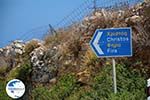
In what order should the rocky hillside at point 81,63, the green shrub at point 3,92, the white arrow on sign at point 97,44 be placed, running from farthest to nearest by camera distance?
the green shrub at point 3,92, the rocky hillside at point 81,63, the white arrow on sign at point 97,44

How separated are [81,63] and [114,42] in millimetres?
5235

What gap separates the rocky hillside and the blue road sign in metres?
1.23

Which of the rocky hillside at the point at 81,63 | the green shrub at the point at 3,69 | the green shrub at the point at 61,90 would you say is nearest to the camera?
the rocky hillside at the point at 81,63

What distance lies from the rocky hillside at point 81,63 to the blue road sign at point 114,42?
1.23 meters

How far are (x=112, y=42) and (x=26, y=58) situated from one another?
9.99 m

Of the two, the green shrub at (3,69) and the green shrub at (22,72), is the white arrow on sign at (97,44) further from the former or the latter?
the green shrub at (3,69)

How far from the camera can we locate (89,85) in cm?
1777

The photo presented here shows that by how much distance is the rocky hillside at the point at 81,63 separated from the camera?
1662 cm

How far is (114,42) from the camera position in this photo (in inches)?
569

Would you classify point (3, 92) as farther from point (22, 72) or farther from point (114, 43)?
point (114, 43)

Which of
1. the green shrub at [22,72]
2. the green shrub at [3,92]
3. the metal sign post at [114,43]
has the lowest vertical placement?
the green shrub at [3,92]

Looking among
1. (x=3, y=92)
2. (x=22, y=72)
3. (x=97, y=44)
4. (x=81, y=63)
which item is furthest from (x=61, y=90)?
(x=3, y=92)

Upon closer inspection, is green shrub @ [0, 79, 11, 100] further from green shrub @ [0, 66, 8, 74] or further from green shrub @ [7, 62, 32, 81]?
green shrub @ [0, 66, 8, 74]

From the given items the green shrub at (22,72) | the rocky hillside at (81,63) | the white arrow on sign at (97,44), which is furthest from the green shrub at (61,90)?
the white arrow on sign at (97,44)
